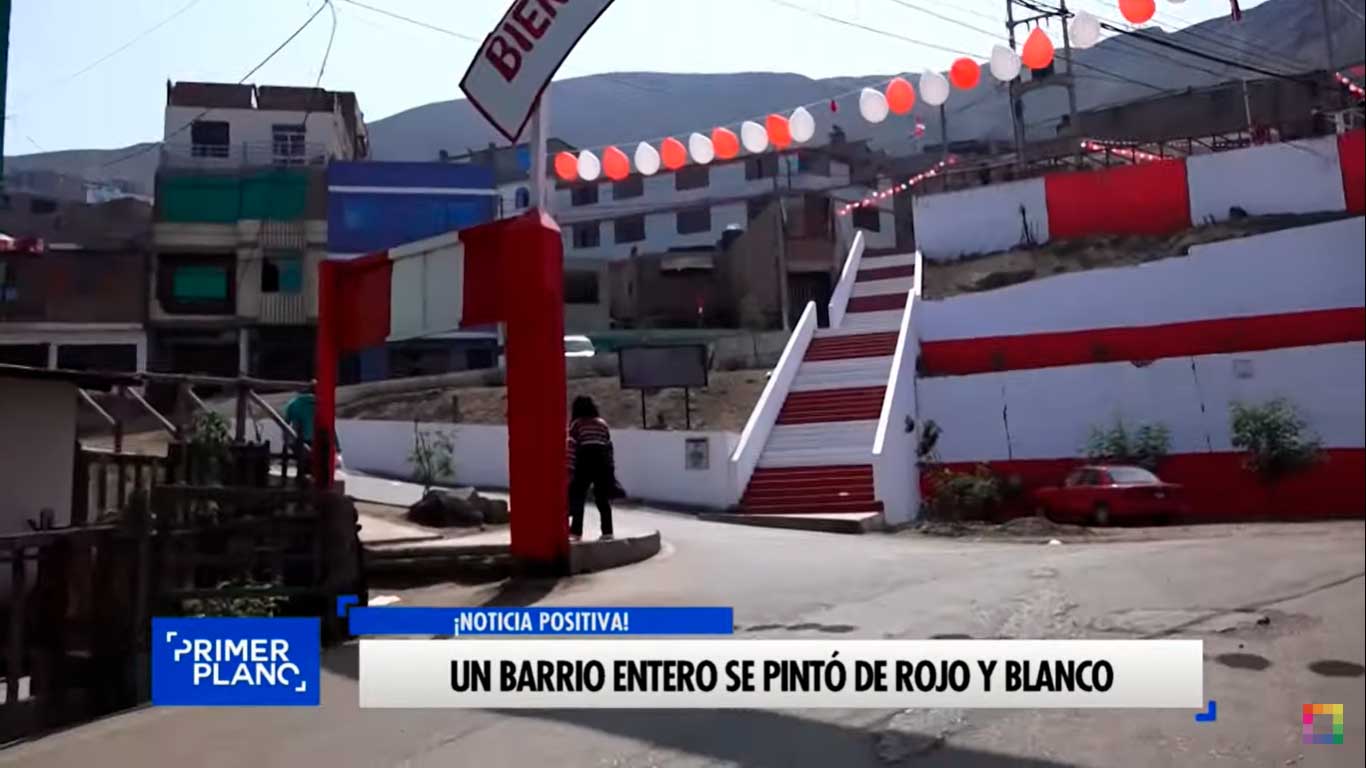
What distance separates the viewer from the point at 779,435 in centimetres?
571

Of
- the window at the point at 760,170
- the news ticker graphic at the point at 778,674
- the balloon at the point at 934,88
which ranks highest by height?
the window at the point at 760,170

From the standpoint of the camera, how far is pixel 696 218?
26.3m

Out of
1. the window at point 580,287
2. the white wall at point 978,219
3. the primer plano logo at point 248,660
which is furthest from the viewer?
the window at point 580,287

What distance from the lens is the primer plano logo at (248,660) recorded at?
2824 mm

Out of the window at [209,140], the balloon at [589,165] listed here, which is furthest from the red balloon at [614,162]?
the window at [209,140]

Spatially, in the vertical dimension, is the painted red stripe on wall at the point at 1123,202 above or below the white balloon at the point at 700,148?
below

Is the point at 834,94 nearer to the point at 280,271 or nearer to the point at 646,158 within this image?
the point at 646,158

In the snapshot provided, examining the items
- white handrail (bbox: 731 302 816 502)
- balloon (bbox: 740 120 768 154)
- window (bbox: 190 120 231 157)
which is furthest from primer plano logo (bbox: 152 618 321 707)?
window (bbox: 190 120 231 157)

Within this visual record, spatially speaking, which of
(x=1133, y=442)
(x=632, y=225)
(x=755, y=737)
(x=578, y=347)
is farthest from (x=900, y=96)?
(x=632, y=225)

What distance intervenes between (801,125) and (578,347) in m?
2.64

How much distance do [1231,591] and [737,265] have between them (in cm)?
928

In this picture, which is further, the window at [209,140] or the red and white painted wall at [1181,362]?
the window at [209,140]

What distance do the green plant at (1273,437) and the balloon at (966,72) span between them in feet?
5.09

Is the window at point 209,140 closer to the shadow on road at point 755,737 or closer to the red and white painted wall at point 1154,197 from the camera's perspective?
the red and white painted wall at point 1154,197
